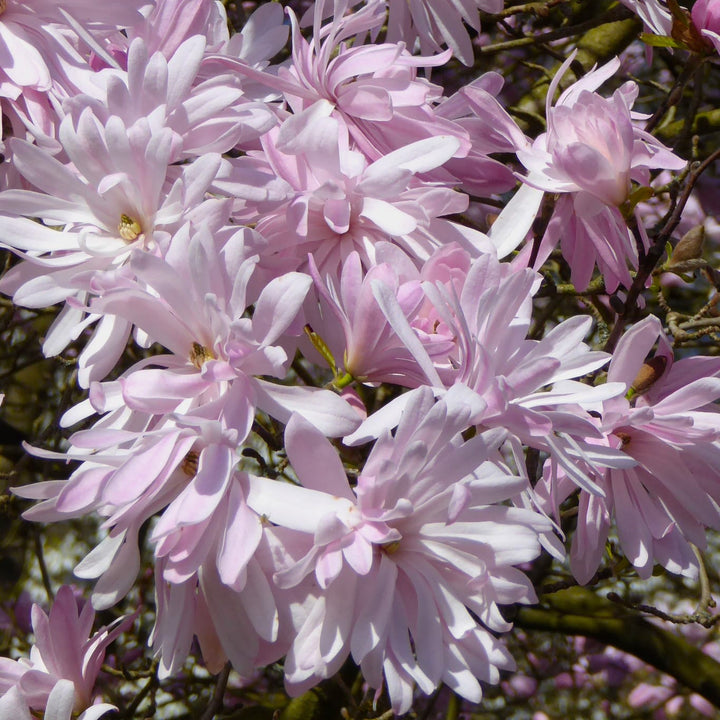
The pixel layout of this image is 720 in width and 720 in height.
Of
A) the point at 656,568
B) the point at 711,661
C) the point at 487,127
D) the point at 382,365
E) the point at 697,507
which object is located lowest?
the point at 711,661

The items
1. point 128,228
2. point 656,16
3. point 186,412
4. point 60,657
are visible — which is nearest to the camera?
point 186,412

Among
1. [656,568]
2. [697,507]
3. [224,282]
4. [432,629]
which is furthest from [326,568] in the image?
[656,568]

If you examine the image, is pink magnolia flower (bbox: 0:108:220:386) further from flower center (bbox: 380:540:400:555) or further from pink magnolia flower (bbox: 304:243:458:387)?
flower center (bbox: 380:540:400:555)

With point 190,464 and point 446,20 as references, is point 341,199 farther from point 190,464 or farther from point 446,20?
point 446,20

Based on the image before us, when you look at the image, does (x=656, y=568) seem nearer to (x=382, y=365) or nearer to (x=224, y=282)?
(x=382, y=365)

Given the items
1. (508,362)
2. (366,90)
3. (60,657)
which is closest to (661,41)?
(366,90)

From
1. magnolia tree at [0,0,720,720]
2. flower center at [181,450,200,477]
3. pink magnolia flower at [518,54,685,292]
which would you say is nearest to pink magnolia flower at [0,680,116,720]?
magnolia tree at [0,0,720,720]
